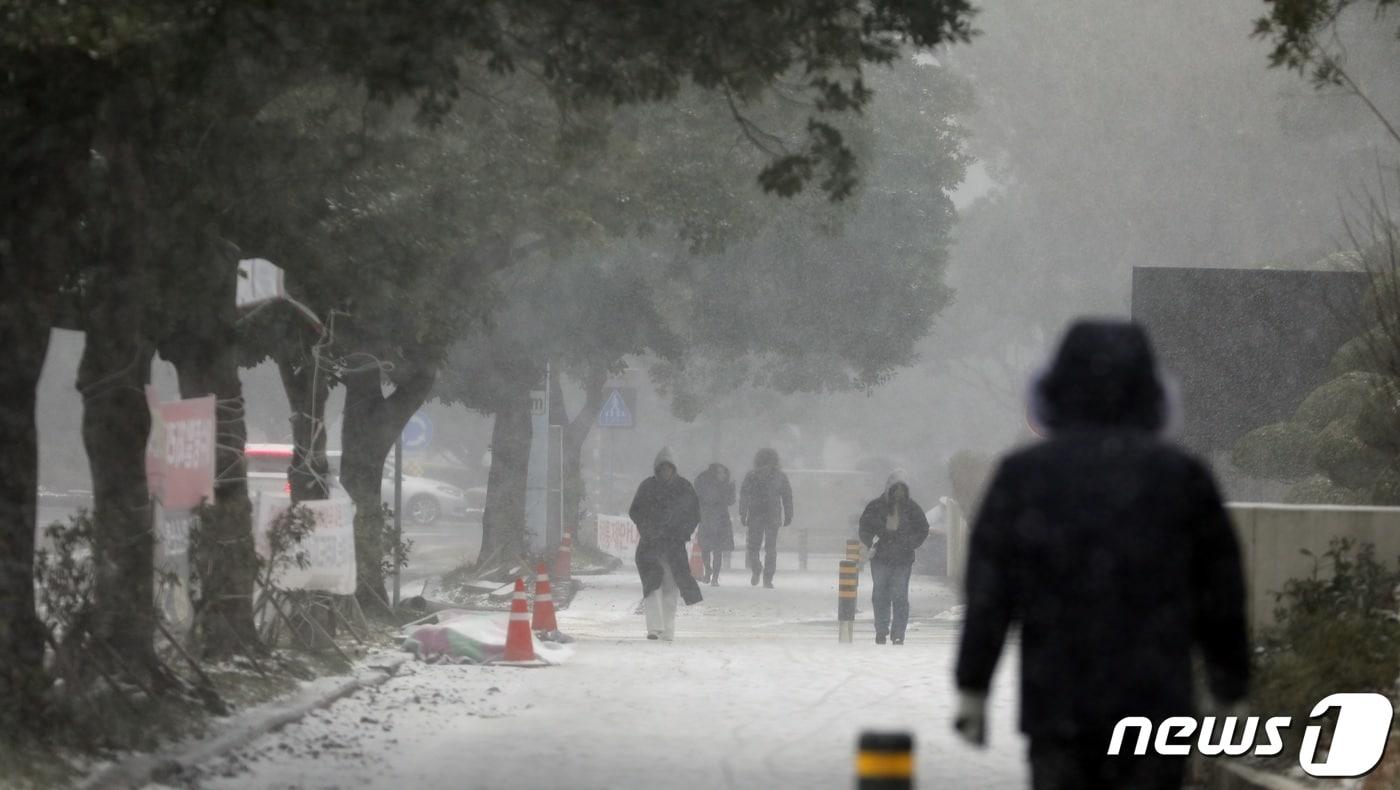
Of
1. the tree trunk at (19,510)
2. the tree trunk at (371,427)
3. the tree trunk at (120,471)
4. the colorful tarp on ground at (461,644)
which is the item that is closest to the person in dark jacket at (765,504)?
the tree trunk at (371,427)

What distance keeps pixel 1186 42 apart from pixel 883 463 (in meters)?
22.3

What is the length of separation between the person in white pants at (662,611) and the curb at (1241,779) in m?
11.2

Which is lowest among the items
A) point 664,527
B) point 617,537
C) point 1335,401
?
point 617,537

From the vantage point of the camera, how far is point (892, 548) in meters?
20.4

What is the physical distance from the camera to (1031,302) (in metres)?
67.0

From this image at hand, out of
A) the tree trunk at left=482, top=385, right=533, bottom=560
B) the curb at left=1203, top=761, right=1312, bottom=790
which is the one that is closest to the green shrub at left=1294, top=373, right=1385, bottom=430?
the curb at left=1203, top=761, right=1312, bottom=790

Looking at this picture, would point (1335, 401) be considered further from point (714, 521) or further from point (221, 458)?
point (714, 521)

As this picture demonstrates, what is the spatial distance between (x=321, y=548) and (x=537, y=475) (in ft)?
53.6

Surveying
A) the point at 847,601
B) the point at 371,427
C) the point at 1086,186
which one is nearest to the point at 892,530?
the point at 847,601

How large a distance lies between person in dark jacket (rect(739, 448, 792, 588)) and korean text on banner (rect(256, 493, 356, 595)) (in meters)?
16.4

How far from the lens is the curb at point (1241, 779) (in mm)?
8758

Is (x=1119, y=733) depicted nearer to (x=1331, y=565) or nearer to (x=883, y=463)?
(x=1331, y=565)

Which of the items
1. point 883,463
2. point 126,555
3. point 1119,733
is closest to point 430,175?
point 126,555

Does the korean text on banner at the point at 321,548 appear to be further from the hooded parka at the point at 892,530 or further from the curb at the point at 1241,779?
the curb at the point at 1241,779
